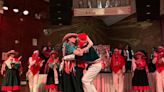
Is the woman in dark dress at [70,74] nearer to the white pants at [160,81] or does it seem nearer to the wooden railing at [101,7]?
the white pants at [160,81]

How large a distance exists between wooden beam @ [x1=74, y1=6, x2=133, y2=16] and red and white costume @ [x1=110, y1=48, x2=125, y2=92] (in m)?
1.83

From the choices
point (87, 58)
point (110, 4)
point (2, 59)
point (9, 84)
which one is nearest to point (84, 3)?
point (110, 4)

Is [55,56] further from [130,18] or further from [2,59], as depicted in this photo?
[130,18]

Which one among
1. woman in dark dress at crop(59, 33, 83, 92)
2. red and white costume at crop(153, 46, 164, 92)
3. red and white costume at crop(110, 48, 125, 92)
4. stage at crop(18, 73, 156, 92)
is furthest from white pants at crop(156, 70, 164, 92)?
woman in dark dress at crop(59, 33, 83, 92)

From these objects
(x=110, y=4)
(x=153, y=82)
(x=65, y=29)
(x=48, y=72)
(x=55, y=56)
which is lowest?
(x=153, y=82)

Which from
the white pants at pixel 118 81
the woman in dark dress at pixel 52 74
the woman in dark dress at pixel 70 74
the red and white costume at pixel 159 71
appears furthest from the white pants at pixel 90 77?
A: the red and white costume at pixel 159 71

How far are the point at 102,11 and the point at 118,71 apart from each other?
87.6 inches

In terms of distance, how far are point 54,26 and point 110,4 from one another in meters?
1.78

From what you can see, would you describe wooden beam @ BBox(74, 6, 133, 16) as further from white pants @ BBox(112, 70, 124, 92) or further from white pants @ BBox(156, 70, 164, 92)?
white pants @ BBox(156, 70, 164, 92)

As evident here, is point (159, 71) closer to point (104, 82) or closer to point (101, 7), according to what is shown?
point (104, 82)

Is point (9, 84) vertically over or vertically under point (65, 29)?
under

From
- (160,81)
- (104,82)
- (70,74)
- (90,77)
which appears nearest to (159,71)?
(160,81)

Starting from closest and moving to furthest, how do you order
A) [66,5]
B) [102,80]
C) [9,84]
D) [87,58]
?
[87,58]
[9,84]
[102,80]
[66,5]

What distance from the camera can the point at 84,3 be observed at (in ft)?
24.1
